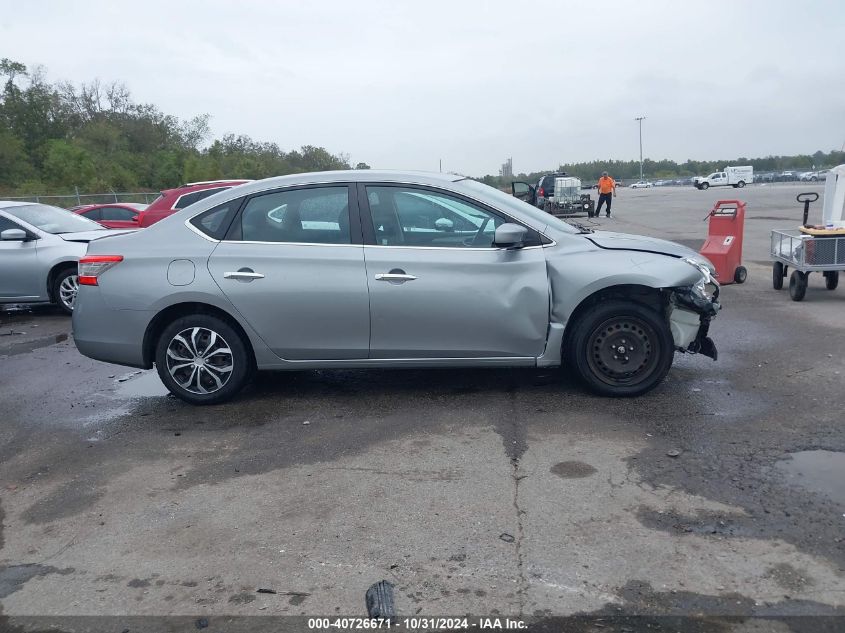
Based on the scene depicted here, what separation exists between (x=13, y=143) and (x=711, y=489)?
52761 millimetres

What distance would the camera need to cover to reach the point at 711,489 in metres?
4.19

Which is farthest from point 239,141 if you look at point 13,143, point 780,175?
point 780,175

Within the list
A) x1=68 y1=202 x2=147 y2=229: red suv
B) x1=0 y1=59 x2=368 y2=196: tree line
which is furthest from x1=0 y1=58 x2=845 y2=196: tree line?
x1=68 y1=202 x2=147 y2=229: red suv

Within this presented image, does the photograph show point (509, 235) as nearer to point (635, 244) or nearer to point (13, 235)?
point (635, 244)

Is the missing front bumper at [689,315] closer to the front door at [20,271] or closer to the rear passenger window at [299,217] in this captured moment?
the rear passenger window at [299,217]

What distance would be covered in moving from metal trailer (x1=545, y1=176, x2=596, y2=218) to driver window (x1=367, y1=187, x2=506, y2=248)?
986 inches

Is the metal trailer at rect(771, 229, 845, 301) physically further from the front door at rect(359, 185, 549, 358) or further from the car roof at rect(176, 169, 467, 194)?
the car roof at rect(176, 169, 467, 194)

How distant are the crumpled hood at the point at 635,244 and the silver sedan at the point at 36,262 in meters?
7.80

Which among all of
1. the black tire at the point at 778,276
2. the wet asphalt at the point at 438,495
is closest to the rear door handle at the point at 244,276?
the wet asphalt at the point at 438,495

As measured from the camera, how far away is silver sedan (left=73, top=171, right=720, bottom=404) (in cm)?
567

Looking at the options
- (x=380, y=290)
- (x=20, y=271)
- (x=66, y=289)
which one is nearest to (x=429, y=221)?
(x=380, y=290)

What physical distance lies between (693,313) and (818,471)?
1.71 metres

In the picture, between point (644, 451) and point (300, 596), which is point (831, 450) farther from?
point (300, 596)

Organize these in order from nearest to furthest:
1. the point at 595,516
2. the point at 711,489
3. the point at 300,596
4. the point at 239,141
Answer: the point at 300,596
the point at 595,516
the point at 711,489
the point at 239,141
